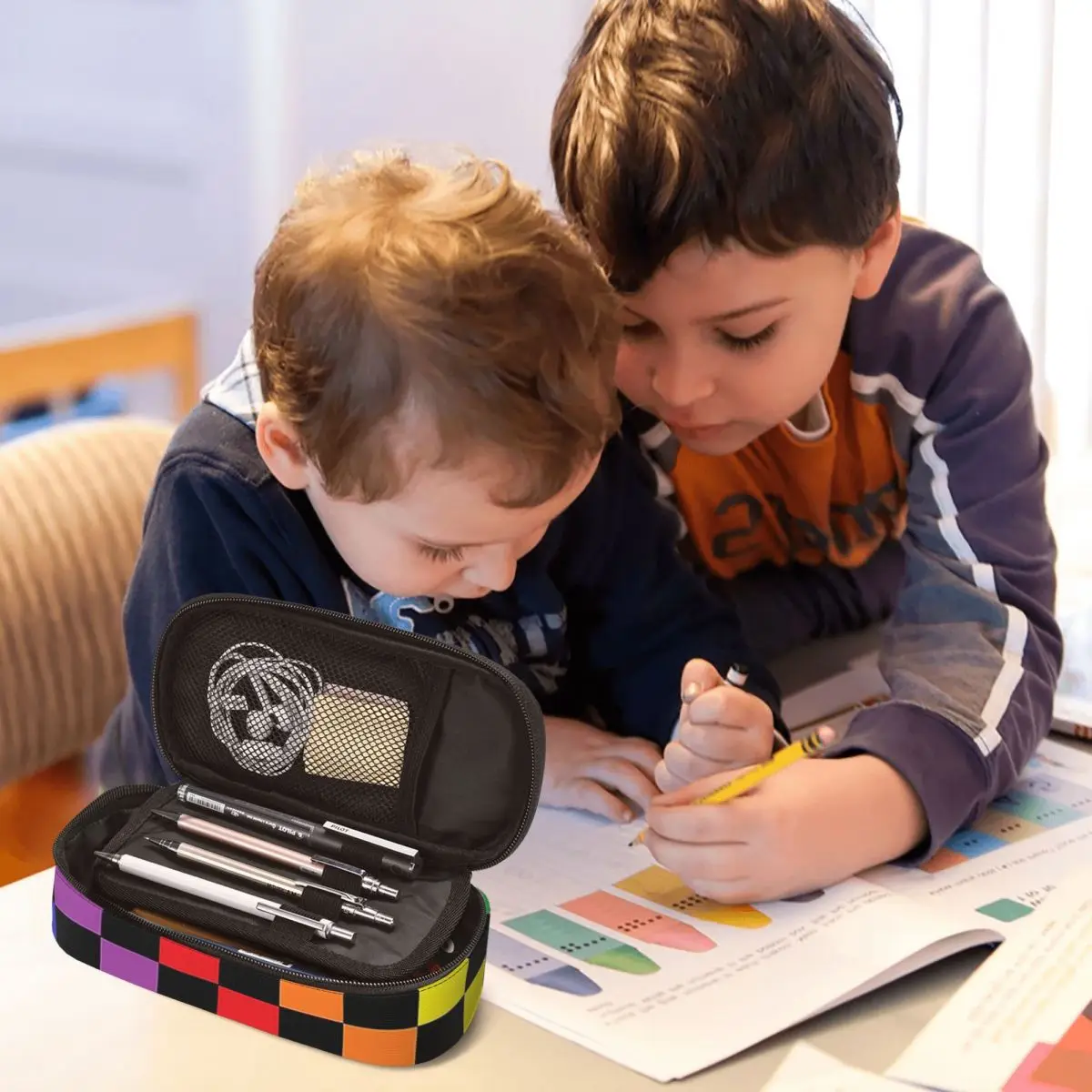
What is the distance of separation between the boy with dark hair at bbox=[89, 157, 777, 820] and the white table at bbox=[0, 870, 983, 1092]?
0.52 ft

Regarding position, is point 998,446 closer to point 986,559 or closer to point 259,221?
point 986,559

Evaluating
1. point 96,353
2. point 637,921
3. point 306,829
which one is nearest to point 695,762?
point 637,921

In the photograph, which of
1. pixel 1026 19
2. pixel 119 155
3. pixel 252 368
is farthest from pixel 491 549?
pixel 119 155

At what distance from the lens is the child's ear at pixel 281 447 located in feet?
2.61

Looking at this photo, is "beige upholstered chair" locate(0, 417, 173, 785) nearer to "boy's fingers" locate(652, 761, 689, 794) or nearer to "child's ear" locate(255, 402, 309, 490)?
"child's ear" locate(255, 402, 309, 490)

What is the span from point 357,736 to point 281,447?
0.18m

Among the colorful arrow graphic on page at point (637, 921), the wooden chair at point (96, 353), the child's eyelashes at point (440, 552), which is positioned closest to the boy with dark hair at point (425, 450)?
the child's eyelashes at point (440, 552)

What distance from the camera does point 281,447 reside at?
2.66 feet

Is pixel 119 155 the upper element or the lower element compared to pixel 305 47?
lower

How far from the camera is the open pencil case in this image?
66 centimetres

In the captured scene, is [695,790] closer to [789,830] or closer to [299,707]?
[789,830]

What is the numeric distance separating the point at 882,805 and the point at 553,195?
0.40 metres

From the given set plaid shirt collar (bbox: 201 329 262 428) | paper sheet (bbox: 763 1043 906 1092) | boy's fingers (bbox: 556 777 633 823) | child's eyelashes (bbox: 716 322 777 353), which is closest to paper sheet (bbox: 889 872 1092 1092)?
paper sheet (bbox: 763 1043 906 1092)

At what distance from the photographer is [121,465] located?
4.12ft
